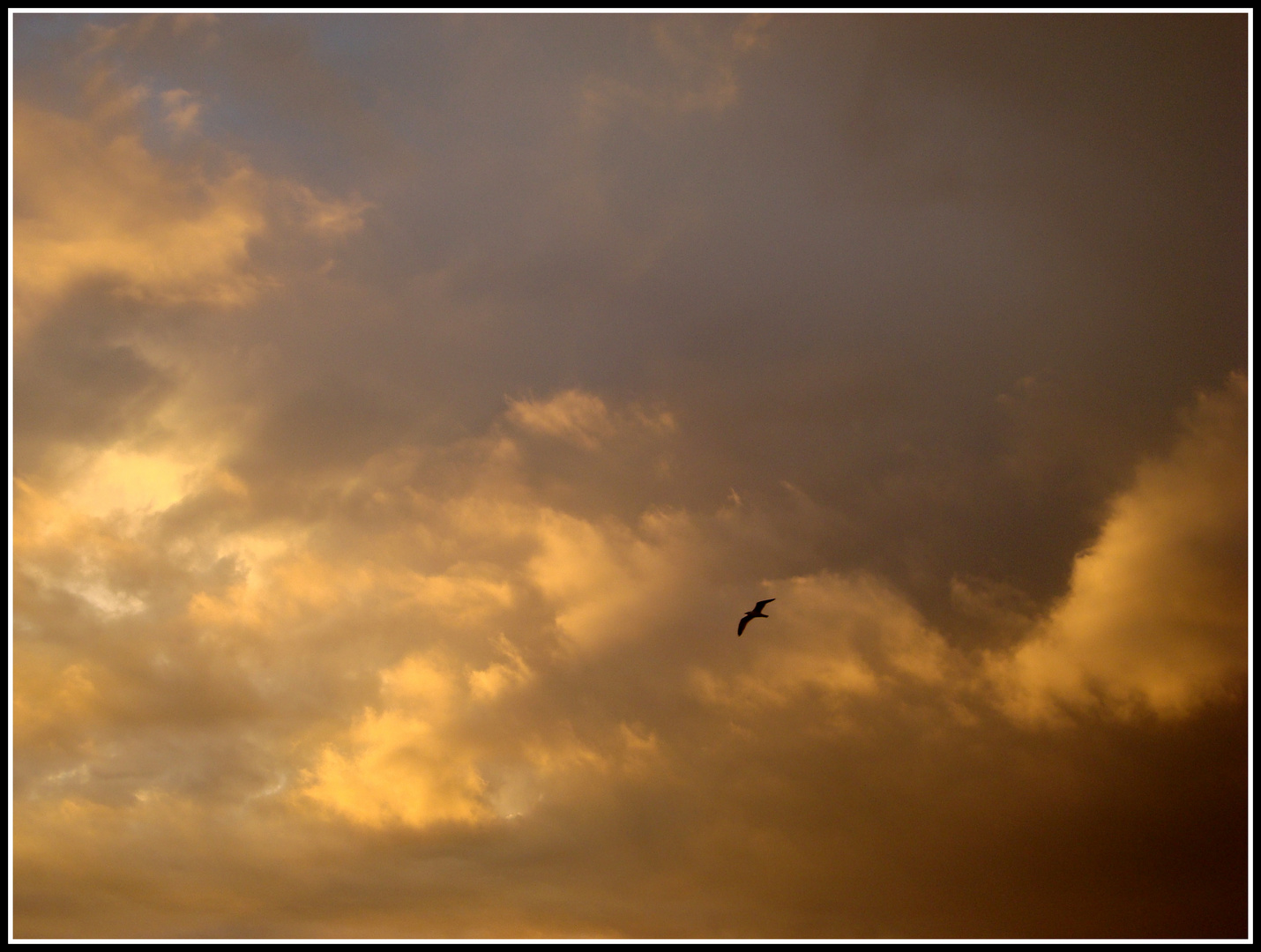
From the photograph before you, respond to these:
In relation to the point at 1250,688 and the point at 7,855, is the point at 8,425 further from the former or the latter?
the point at 1250,688

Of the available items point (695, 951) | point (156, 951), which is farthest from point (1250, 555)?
point (156, 951)

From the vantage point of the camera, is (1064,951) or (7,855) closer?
(7,855)

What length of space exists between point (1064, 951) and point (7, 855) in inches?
8016

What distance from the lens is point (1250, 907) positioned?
13488cm

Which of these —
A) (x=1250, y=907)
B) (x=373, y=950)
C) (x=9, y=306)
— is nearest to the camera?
(x=9, y=306)

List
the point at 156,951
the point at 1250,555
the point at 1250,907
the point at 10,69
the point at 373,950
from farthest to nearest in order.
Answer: the point at 156,951 < the point at 373,950 < the point at 1250,907 < the point at 1250,555 < the point at 10,69

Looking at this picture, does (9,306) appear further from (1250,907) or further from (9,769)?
(1250,907)

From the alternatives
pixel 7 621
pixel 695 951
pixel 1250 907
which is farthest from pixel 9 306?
pixel 1250 907

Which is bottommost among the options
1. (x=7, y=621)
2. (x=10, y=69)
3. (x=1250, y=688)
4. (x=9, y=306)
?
(x=1250, y=688)

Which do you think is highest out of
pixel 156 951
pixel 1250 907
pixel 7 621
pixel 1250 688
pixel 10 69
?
pixel 10 69

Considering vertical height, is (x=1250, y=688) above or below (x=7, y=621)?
below

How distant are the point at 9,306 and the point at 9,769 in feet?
230

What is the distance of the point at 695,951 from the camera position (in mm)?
154125

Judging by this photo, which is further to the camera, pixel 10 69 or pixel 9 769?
pixel 9 769
